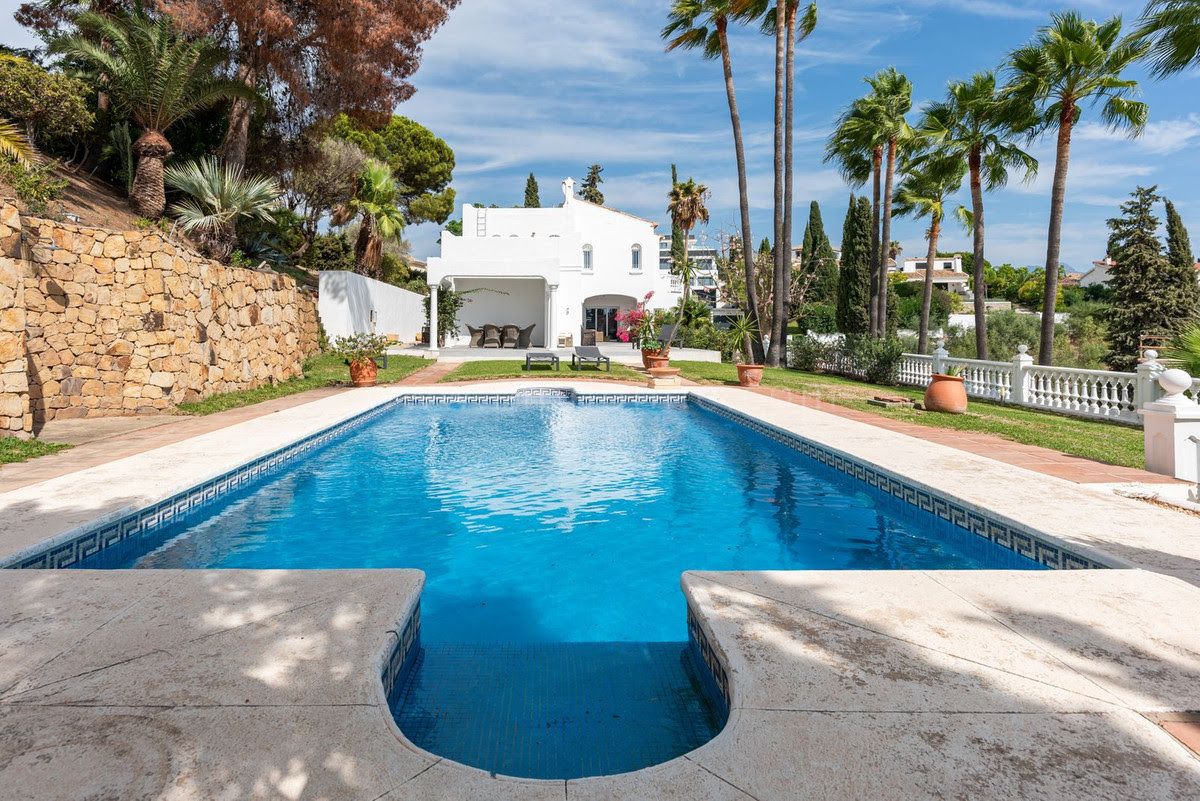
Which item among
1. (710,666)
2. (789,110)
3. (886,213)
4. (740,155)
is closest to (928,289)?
(886,213)

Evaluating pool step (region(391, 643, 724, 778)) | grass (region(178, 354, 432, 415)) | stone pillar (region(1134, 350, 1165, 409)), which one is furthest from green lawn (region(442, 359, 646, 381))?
pool step (region(391, 643, 724, 778))

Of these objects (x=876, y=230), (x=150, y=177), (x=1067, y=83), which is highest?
(x=1067, y=83)

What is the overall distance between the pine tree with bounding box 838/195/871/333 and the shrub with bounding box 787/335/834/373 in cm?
1000

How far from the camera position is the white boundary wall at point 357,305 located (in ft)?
60.7

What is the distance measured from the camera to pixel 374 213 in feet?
70.9

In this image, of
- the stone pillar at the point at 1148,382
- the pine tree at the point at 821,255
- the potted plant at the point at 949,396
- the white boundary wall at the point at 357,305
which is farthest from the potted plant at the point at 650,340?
the pine tree at the point at 821,255

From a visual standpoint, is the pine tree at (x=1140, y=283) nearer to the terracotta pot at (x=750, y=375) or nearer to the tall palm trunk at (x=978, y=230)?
the tall palm trunk at (x=978, y=230)

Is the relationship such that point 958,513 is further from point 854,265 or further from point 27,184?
point 854,265

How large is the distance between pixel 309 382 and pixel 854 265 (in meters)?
26.6

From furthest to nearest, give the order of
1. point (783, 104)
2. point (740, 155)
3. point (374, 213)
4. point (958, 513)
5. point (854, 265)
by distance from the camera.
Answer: point (854, 265) → point (374, 213) → point (740, 155) → point (783, 104) → point (958, 513)

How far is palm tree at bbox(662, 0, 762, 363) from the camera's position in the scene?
19359 millimetres

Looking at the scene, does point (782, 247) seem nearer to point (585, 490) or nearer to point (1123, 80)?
point (1123, 80)

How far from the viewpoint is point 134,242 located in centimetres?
951

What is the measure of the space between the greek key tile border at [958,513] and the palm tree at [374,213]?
17637mm
